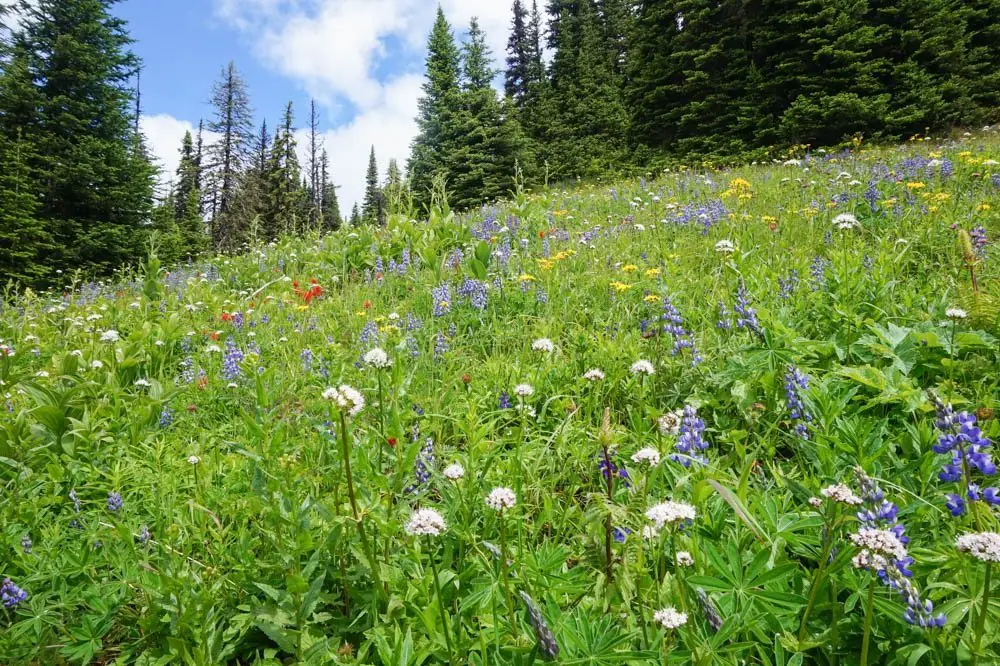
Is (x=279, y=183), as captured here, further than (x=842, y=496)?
Yes

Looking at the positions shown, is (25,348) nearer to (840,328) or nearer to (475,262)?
(475,262)

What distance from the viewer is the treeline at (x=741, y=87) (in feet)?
47.8

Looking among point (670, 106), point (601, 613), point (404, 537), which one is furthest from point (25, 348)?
point (670, 106)

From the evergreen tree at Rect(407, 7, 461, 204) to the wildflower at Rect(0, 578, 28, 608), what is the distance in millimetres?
21239

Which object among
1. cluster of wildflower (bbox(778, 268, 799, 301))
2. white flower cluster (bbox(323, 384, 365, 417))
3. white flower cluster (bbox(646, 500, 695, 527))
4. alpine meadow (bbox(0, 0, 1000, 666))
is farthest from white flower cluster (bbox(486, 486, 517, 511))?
cluster of wildflower (bbox(778, 268, 799, 301))

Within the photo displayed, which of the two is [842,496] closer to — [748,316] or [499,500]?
[499,500]

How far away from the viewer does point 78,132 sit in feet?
54.3

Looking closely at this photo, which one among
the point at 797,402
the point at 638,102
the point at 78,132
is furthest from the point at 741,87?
the point at 78,132

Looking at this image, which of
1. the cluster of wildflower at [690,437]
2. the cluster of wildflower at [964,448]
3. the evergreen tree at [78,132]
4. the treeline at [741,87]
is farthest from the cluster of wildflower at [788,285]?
the evergreen tree at [78,132]

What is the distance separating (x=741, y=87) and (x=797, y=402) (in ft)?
63.5

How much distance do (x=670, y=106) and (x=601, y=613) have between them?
21.6 m

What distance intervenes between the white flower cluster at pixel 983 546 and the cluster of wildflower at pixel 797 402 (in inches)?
39.3

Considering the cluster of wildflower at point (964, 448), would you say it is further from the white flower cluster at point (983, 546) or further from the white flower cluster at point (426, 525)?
the white flower cluster at point (426, 525)

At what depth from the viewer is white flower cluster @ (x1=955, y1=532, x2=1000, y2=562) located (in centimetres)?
75
